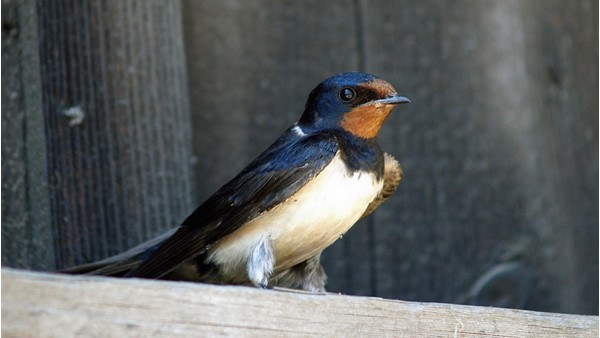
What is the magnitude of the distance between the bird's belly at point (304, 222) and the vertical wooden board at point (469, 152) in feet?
1.10

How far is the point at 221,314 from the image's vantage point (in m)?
1.55

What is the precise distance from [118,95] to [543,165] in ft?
3.27

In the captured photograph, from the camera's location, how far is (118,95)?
7.40 ft

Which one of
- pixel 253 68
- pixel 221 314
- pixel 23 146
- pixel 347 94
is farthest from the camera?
pixel 253 68

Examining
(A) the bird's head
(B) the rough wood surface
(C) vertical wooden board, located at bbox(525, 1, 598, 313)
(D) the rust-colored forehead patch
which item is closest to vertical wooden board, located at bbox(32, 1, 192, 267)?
(A) the bird's head

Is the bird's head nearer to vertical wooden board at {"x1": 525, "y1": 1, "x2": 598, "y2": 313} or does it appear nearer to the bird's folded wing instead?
the bird's folded wing

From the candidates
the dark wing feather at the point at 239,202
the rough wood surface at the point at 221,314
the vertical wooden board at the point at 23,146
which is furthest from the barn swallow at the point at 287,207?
the rough wood surface at the point at 221,314

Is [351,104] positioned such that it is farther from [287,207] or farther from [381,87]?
[287,207]

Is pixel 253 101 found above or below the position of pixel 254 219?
above

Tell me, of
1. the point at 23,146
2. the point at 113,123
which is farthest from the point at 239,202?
the point at 23,146

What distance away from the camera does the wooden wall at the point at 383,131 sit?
2.21 metres

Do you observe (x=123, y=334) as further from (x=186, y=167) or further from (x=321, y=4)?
(x=321, y=4)

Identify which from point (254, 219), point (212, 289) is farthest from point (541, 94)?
point (212, 289)

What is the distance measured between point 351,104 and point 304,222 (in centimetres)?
31
